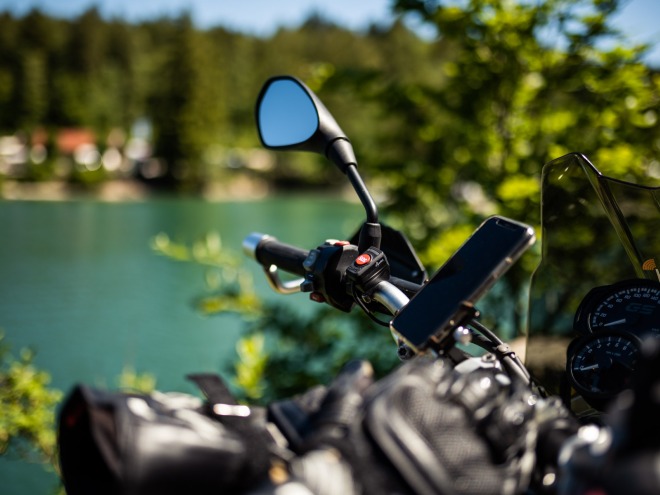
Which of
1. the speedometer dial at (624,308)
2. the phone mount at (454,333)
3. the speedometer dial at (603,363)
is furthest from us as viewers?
the speedometer dial at (624,308)

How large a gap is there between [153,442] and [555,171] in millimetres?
1097

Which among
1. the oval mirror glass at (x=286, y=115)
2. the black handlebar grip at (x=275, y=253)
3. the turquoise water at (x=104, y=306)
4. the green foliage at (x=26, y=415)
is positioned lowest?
the turquoise water at (x=104, y=306)

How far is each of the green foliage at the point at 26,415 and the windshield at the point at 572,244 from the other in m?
3.54

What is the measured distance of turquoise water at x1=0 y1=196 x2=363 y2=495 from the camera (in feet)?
25.4

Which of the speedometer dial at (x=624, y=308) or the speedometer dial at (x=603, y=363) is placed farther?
the speedometer dial at (x=624, y=308)

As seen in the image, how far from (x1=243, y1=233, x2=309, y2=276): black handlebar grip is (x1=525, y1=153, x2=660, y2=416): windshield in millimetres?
530

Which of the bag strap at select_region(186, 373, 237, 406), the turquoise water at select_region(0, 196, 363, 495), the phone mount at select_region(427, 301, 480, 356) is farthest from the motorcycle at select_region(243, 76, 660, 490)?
the turquoise water at select_region(0, 196, 363, 495)

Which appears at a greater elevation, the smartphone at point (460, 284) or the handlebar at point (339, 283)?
the smartphone at point (460, 284)

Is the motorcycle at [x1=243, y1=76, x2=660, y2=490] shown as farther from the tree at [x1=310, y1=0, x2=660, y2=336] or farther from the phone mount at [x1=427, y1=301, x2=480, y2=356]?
the tree at [x1=310, y1=0, x2=660, y2=336]

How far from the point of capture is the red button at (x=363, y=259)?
1.32m

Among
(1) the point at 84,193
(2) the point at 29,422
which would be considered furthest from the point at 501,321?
(1) the point at 84,193

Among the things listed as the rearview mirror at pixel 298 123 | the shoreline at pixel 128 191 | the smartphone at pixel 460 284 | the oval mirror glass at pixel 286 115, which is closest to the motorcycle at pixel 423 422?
the smartphone at pixel 460 284

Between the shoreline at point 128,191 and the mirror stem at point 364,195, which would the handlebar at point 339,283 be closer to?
the mirror stem at point 364,195

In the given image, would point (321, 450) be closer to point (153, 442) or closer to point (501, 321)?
point (153, 442)
